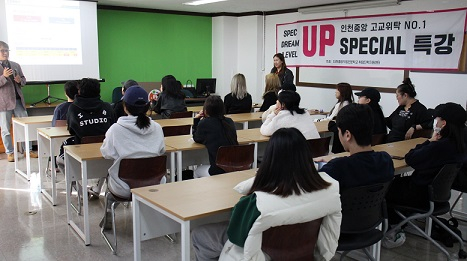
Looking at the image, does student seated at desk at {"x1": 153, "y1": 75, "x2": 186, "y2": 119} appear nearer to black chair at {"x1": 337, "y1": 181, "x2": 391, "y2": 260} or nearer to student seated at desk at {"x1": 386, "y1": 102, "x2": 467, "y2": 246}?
student seated at desk at {"x1": 386, "y1": 102, "x2": 467, "y2": 246}

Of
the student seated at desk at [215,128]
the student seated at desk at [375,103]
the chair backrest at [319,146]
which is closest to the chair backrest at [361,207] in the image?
the student seated at desk at [215,128]

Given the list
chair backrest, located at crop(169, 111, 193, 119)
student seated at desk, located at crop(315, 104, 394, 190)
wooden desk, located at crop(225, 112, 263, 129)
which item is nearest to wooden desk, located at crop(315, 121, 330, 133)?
wooden desk, located at crop(225, 112, 263, 129)

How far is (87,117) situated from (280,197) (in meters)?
2.94

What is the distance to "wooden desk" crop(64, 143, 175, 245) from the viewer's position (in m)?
3.46

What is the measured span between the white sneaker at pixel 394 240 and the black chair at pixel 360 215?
1.08 m

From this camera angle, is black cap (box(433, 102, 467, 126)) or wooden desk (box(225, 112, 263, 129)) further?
wooden desk (box(225, 112, 263, 129))

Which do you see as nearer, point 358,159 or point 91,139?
point 358,159

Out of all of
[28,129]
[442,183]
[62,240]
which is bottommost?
[62,240]

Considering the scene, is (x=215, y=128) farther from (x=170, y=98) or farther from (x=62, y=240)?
(x=170, y=98)

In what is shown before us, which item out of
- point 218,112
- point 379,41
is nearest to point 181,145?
point 218,112

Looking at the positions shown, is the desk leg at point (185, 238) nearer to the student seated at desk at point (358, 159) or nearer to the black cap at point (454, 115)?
the student seated at desk at point (358, 159)

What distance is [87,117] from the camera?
14.1 feet

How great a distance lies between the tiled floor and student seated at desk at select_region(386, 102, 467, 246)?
0.57 m

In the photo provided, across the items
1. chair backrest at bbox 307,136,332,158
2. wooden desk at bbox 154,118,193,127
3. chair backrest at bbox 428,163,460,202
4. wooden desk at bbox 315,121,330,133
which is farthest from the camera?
wooden desk at bbox 154,118,193,127
